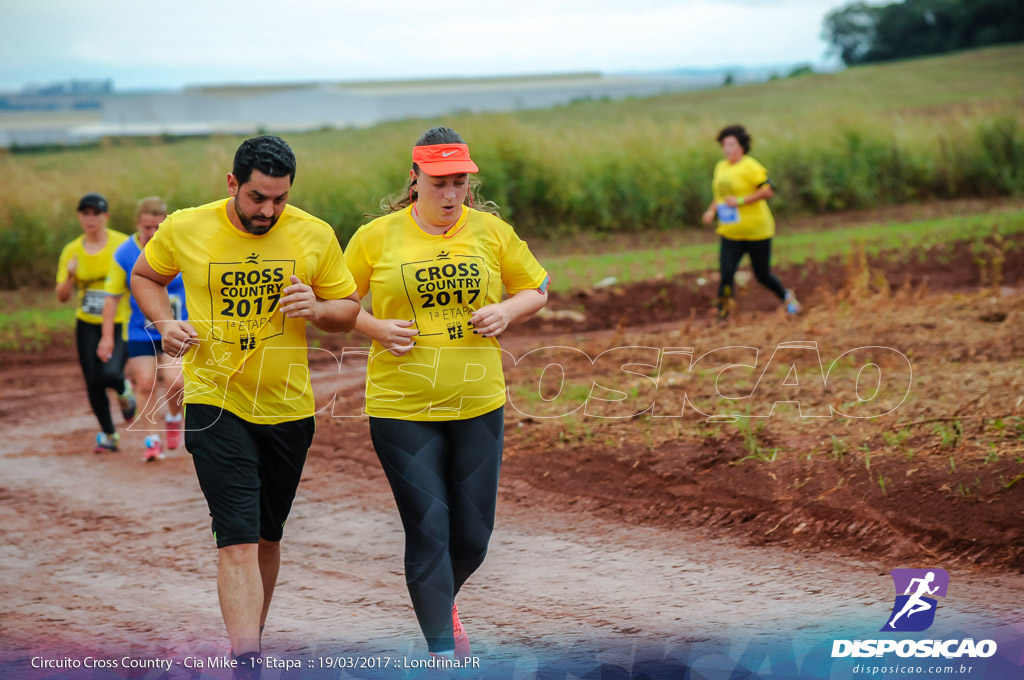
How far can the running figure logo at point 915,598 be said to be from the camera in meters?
Result: 4.90

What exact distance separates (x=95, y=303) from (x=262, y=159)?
5630mm

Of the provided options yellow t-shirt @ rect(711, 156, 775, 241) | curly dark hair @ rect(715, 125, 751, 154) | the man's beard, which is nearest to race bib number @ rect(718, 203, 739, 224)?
yellow t-shirt @ rect(711, 156, 775, 241)

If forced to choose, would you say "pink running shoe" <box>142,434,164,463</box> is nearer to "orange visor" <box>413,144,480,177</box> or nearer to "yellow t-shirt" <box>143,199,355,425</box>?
"yellow t-shirt" <box>143,199,355,425</box>

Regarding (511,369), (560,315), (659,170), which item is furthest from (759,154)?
(511,369)

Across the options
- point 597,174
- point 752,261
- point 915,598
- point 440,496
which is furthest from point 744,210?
point 597,174

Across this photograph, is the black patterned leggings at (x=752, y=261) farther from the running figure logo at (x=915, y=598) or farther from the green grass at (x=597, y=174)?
the green grass at (x=597, y=174)

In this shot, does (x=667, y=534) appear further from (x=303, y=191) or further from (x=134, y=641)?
(x=303, y=191)

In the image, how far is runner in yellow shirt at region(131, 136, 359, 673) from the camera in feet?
14.3

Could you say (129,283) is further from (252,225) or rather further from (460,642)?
(460,642)

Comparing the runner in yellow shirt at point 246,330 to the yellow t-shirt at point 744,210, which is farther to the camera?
the yellow t-shirt at point 744,210

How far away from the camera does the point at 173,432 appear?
30.6ft

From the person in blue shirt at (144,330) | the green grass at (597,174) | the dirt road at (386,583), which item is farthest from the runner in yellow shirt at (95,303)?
the green grass at (597,174)

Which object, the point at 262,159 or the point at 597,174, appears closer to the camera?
the point at 262,159

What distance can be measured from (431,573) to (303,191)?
1768 cm
